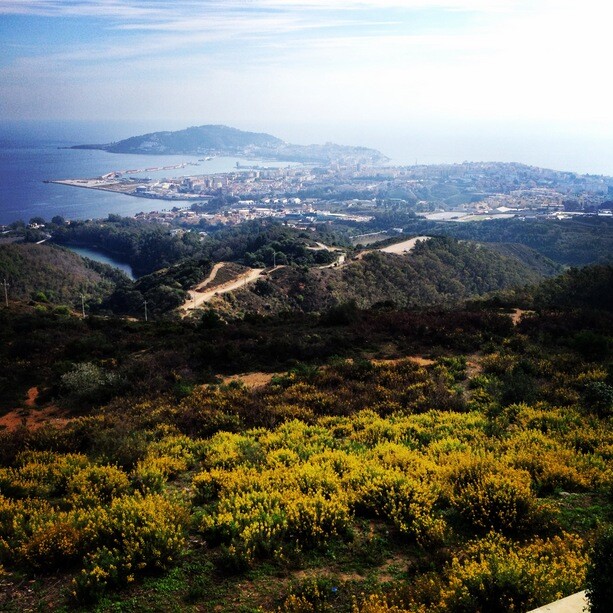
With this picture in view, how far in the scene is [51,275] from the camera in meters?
73.1

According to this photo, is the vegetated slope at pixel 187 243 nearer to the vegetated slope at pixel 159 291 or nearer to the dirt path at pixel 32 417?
the vegetated slope at pixel 159 291

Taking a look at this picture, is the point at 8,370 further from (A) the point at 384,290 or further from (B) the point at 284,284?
(A) the point at 384,290

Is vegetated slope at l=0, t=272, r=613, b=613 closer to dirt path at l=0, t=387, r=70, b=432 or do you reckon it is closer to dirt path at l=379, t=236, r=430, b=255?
dirt path at l=0, t=387, r=70, b=432

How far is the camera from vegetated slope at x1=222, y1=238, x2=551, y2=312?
51594 mm

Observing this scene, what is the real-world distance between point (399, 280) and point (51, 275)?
4927cm

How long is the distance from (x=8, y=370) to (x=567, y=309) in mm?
20374

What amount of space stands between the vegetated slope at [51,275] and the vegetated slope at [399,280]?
88.1 ft

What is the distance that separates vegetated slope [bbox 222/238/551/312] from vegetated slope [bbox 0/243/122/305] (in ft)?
88.1

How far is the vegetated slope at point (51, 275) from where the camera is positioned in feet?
216

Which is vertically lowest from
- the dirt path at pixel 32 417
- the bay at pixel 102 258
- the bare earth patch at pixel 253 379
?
the bay at pixel 102 258

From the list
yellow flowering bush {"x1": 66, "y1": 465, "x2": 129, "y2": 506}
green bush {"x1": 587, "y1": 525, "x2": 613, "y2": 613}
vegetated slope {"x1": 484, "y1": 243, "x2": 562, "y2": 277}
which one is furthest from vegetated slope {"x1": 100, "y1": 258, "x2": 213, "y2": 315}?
vegetated slope {"x1": 484, "y1": 243, "x2": 562, "y2": 277}

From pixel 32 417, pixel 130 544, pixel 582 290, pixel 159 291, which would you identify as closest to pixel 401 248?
pixel 159 291

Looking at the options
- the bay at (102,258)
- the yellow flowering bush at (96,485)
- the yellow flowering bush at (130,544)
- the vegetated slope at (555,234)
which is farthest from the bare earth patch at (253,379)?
the bay at (102,258)

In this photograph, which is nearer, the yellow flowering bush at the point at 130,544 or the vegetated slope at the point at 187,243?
the yellow flowering bush at the point at 130,544
